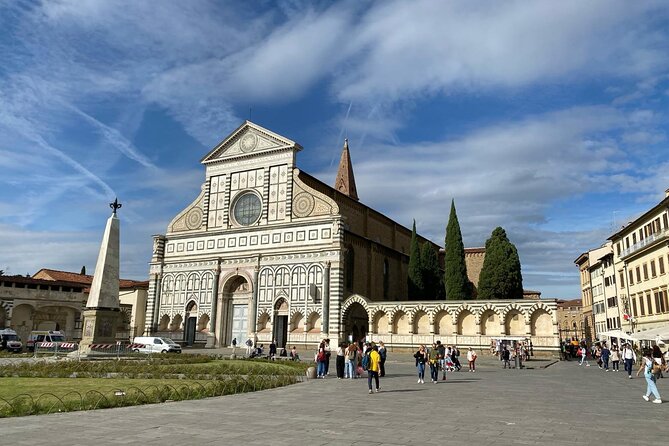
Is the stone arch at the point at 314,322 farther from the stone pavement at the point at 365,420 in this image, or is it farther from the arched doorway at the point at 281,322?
the stone pavement at the point at 365,420

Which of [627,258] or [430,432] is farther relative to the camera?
[627,258]

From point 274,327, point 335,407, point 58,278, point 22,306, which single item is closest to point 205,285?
point 274,327

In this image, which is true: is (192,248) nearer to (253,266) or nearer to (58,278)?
(253,266)

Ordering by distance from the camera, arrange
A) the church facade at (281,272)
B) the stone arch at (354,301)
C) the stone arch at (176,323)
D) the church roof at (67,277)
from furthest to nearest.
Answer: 1. the church roof at (67,277)
2. the stone arch at (176,323)
3. the stone arch at (354,301)
4. the church facade at (281,272)

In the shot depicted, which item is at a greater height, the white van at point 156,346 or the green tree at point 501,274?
the green tree at point 501,274

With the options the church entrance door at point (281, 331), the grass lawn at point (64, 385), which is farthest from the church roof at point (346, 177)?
the grass lawn at point (64, 385)

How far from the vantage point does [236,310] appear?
151ft

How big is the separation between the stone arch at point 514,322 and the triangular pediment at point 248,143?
21823 mm

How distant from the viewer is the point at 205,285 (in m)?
46.9

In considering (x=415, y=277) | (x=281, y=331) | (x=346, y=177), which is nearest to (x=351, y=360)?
(x=281, y=331)

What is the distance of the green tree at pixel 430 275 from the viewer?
48.6 m

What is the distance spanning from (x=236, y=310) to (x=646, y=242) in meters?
34.2

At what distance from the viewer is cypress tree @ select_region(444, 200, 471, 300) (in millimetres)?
43500

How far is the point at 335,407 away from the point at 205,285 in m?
36.2
